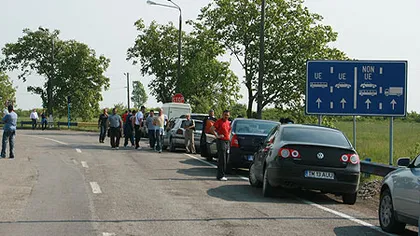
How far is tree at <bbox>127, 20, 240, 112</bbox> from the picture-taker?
50.0 m

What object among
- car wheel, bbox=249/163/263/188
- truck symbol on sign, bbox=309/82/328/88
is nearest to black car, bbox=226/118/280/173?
car wheel, bbox=249/163/263/188

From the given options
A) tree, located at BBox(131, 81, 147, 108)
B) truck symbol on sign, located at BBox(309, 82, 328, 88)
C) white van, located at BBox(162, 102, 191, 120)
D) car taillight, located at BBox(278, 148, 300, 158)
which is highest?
tree, located at BBox(131, 81, 147, 108)

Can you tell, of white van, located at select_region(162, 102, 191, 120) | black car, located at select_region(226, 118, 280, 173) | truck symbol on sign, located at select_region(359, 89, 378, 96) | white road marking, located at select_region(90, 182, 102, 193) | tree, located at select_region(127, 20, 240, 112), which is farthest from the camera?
tree, located at select_region(127, 20, 240, 112)

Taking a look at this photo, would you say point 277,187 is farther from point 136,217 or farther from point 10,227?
point 10,227

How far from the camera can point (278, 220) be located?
10.2 meters

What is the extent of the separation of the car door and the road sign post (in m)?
11.3

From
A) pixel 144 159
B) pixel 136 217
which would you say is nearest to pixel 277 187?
pixel 136 217

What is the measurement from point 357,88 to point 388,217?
12.4 metres

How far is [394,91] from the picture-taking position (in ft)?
67.8

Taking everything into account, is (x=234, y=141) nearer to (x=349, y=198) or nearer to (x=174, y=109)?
(x=349, y=198)

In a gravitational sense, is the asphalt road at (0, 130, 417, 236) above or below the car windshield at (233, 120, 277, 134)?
below

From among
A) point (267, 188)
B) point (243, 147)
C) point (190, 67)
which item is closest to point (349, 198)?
point (267, 188)

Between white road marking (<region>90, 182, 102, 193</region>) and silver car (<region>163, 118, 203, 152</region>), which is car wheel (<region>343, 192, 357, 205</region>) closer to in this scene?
white road marking (<region>90, 182, 102, 193</region>)

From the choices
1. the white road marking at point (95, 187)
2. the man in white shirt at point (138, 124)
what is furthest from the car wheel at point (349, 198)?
the man in white shirt at point (138, 124)
